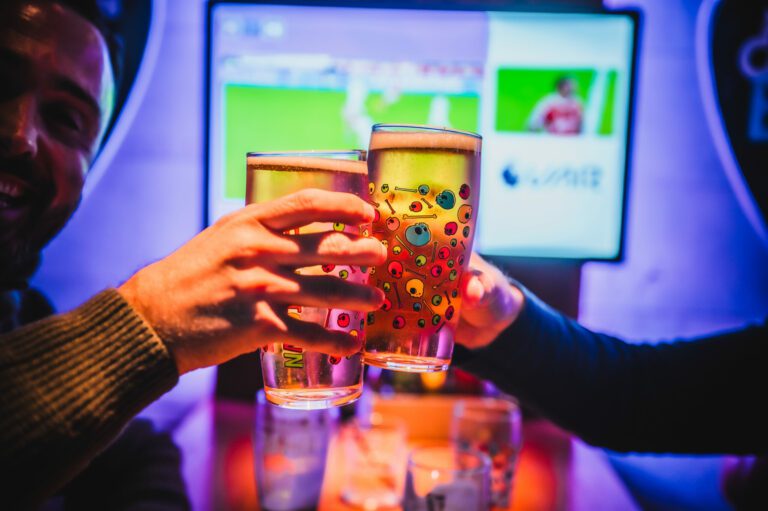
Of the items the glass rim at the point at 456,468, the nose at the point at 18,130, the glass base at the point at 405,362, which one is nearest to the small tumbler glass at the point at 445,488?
the glass rim at the point at 456,468

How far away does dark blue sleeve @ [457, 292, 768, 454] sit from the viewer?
1.15 metres

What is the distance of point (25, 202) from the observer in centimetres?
123

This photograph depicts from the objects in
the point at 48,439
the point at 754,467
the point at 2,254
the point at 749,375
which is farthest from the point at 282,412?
the point at 754,467

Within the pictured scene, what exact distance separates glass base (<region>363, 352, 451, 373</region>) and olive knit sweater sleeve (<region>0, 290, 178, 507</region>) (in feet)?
0.83

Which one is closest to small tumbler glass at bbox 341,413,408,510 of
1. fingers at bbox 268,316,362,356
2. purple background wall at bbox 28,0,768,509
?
fingers at bbox 268,316,362,356

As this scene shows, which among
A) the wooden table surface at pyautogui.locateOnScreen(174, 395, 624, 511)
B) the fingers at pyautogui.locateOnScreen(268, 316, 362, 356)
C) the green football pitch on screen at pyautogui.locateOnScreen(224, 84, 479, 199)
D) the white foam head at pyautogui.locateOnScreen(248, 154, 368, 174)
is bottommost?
the wooden table surface at pyautogui.locateOnScreen(174, 395, 624, 511)

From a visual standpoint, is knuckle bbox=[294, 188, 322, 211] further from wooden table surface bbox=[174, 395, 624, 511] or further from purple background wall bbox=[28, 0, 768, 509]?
purple background wall bbox=[28, 0, 768, 509]

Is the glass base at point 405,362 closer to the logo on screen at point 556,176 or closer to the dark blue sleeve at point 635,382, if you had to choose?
the dark blue sleeve at point 635,382

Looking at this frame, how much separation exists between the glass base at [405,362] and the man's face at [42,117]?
0.91 meters

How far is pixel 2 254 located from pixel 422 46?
4.32ft

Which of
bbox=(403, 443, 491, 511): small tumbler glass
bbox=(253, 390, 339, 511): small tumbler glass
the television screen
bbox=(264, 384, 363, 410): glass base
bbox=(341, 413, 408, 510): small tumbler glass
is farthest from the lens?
the television screen

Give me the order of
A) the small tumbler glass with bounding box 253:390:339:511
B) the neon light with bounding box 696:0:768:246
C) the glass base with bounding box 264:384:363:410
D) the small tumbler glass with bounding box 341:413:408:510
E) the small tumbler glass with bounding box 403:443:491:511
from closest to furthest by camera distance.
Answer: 1. the glass base with bounding box 264:384:363:410
2. the small tumbler glass with bounding box 403:443:491:511
3. the small tumbler glass with bounding box 253:390:339:511
4. the small tumbler glass with bounding box 341:413:408:510
5. the neon light with bounding box 696:0:768:246

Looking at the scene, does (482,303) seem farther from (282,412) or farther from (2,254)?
(2,254)

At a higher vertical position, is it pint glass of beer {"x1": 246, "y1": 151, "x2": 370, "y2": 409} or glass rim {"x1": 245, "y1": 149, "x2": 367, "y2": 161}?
glass rim {"x1": 245, "y1": 149, "x2": 367, "y2": 161}
